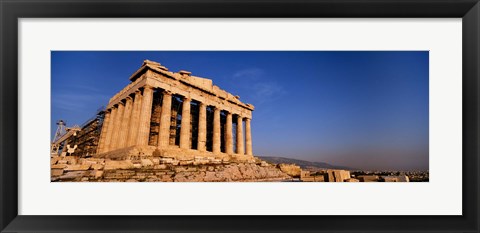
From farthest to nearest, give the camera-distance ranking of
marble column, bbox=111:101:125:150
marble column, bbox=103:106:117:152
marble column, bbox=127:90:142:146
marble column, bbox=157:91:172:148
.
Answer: marble column, bbox=103:106:117:152 < marble column, bbox=111:101:125:150 < marble column, bbox=157:91:172:148 < marble column, bbox=127:90:142:146

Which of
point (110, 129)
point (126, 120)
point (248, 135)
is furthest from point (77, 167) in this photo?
point (248, 135)

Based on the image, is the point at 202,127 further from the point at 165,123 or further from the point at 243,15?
the point at 243,15

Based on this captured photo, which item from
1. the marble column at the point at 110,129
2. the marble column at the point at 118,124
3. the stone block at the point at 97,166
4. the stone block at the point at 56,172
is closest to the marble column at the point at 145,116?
the marble column at the point at 118,124

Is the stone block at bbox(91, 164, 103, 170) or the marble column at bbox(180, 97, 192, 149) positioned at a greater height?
the marble column at bbox(180, 97, 192, 149)

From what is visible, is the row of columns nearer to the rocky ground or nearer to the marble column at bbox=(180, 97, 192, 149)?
the marble column at bbox=(180, 97, 192, 149)

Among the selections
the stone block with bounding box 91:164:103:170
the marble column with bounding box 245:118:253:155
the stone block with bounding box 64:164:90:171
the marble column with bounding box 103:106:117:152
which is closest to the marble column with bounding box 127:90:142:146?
the marble column with bounding box 103:106:117:152

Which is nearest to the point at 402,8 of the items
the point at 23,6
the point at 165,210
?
the point at 165,210
